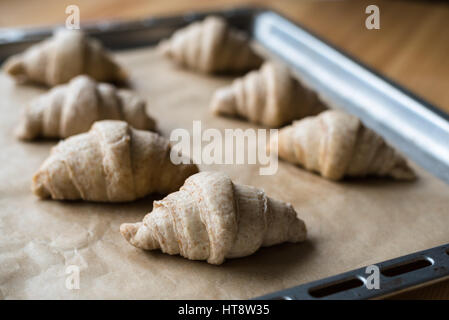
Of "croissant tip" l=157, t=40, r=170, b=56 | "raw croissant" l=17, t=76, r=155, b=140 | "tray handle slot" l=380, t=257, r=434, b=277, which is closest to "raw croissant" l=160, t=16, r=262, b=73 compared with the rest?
"croissant tip" l=157, t=40, r=170, b=56

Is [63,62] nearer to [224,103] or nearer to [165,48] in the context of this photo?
[165,48]

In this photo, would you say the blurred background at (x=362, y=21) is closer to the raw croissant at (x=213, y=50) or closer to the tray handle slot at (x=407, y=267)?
the raw croissant at (x=213, y=50)

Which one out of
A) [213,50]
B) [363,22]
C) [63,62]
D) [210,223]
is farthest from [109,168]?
[363,22]

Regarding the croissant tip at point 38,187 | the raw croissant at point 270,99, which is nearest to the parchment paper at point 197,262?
the croissant tip at point 38,187

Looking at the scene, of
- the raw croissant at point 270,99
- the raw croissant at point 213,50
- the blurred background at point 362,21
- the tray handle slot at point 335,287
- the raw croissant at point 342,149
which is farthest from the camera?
the blurred background at point 362,21
